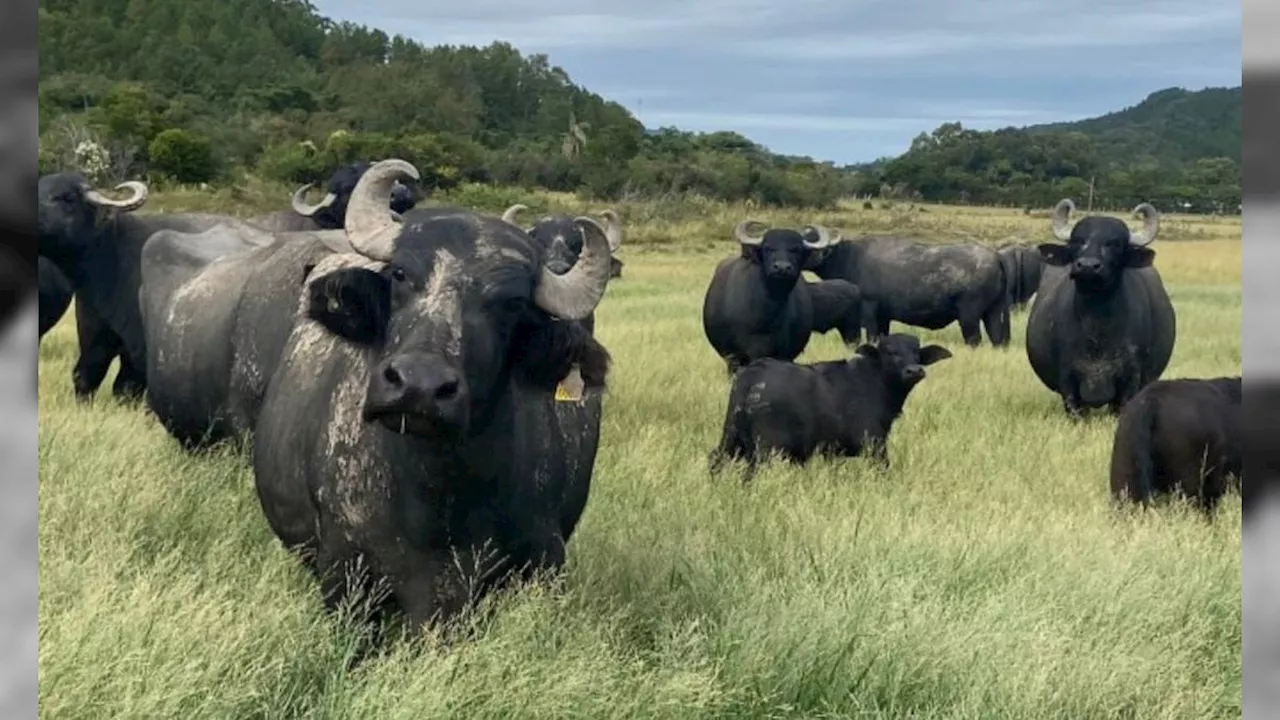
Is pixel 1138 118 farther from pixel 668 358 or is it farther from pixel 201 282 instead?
pixel 201 282

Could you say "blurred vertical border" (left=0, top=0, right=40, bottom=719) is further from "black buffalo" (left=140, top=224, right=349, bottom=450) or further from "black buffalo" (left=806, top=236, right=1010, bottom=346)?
"black buffalo" (left=806, top=236, right=1010, bottom=346)

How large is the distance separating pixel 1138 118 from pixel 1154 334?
6756cm

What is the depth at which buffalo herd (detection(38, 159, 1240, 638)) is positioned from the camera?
3.52 metres

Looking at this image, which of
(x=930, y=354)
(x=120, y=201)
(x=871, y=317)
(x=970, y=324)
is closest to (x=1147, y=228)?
(x=930, y=354)

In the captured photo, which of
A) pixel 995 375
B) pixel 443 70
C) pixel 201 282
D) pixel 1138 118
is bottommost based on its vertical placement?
pixel 995 375

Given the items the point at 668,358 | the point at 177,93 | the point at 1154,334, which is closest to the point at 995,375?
the point at 1154,334

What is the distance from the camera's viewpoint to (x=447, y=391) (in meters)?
3.08

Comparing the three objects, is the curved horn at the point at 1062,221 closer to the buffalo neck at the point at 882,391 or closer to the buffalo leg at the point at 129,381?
the buffalo neck at the point at 882,391

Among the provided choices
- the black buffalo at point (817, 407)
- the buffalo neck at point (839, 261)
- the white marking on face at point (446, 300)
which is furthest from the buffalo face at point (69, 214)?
the buffalo neck at point (839, 261)

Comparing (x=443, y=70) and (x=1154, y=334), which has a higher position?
(x=443, y=70)

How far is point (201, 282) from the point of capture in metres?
7.11

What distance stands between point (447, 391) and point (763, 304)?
10.6 m

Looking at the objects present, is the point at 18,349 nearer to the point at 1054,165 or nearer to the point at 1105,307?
the point at 1105,307

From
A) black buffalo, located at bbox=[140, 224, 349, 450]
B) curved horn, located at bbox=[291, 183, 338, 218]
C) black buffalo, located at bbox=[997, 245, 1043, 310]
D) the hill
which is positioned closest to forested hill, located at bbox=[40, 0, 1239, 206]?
the hill
